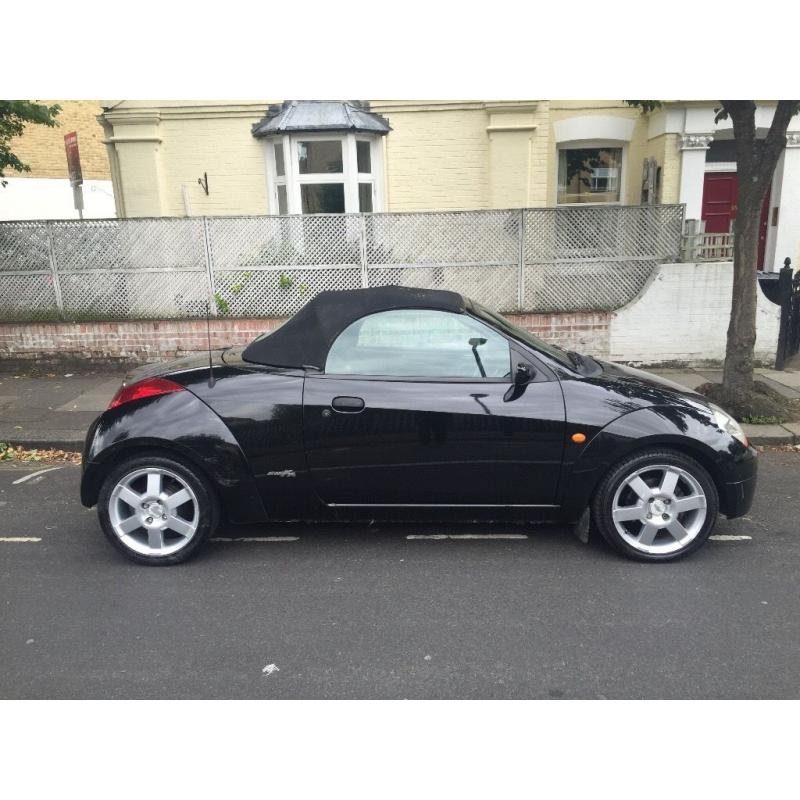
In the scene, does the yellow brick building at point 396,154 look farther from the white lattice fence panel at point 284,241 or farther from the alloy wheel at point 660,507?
the alloy wheel at point 660,507

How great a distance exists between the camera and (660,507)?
13.6ft

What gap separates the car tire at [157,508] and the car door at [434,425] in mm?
705

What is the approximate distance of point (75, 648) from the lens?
3402 mm

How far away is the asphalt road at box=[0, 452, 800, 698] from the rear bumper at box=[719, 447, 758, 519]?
32cm

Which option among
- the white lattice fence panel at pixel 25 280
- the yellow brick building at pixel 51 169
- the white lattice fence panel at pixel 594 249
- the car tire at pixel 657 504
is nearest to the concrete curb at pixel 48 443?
the white lattice fence panel at pixel 25 280

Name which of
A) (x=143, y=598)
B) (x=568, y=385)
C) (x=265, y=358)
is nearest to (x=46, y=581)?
(x=143, y=598)

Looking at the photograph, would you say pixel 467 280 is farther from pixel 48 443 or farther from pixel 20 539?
pixel 20 539

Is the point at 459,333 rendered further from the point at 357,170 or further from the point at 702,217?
the point at 702,217

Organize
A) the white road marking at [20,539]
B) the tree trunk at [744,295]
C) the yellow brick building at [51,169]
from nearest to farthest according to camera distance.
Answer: the white road marking at [20,539] < the tree trunk at [744,295] < the yellow brick building at [51,169]

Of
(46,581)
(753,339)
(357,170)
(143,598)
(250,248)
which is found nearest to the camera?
(143,598)

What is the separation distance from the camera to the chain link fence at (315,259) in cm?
928

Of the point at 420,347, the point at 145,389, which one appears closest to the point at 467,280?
the point at 420,347

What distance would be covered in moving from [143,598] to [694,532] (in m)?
3.19

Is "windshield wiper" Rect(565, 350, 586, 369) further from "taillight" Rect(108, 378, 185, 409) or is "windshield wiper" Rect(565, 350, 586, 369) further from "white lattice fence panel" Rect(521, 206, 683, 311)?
"white lattice fence panel" Rect(521, 206, 683, 311)
